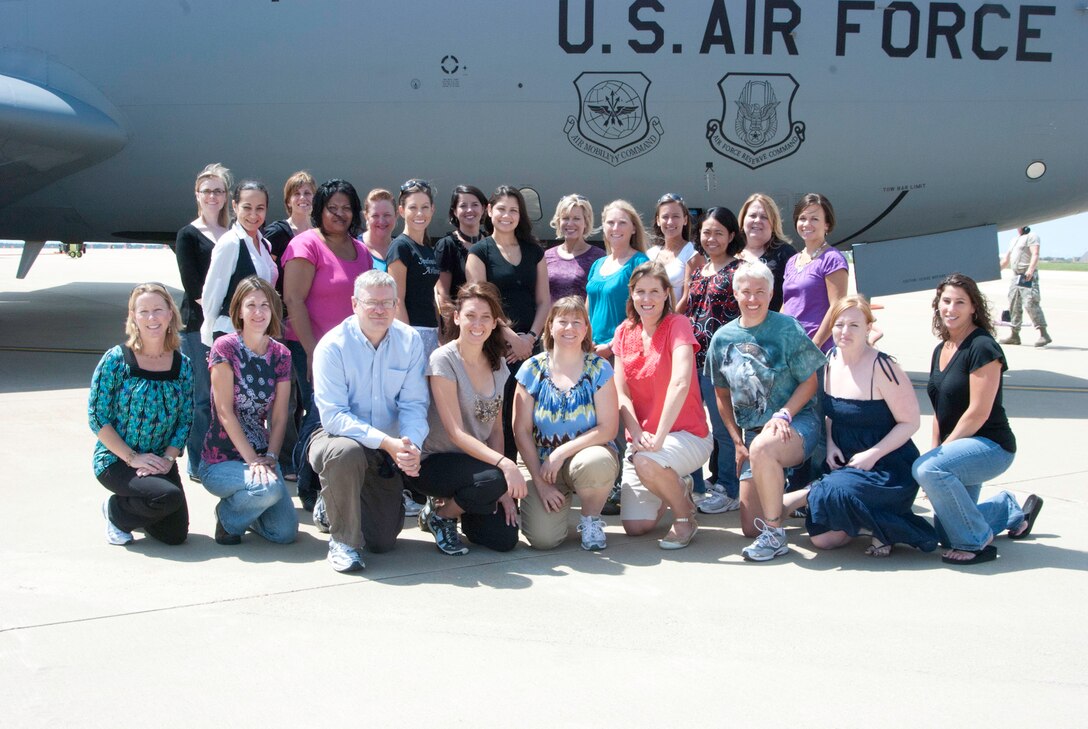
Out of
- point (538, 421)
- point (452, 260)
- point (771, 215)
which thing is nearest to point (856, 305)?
point (771, 215)

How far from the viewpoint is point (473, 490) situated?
14.0ft

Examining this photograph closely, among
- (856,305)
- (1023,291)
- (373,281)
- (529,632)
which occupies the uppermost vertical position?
(373,281)

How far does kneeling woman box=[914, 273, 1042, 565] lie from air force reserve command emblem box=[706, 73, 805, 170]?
3972 millimetres

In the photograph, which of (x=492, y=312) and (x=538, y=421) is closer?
(x=492, y=312)

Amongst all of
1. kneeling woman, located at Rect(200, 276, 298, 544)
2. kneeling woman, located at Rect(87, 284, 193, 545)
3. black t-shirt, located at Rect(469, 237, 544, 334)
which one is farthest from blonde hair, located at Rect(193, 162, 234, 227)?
black t-shirt, located at Rect(469, 237, 544, 334)

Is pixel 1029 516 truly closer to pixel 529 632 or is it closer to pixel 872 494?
pixel 872 494

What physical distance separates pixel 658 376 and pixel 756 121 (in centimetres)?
423

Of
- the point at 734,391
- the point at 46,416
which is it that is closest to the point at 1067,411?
the point at 734,391

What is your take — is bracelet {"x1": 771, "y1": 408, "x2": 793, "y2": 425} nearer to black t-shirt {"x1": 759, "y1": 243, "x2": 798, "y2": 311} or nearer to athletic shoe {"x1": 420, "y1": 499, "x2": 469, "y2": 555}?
black t-shirt {"x1": 759, "y1": 243, "x2": 798, "y2": 311}

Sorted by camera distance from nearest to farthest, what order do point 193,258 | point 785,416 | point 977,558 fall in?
point 977,558 → point 785,416 → point 193,258

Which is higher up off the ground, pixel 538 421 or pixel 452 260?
pixel 452 260

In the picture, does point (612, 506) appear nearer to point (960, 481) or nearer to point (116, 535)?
point (960, 481)

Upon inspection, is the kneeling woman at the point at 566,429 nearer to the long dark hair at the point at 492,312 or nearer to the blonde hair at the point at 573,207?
the long dark hair at the point at 492,312

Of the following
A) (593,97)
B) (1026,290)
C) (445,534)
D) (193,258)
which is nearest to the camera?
(445,534)
